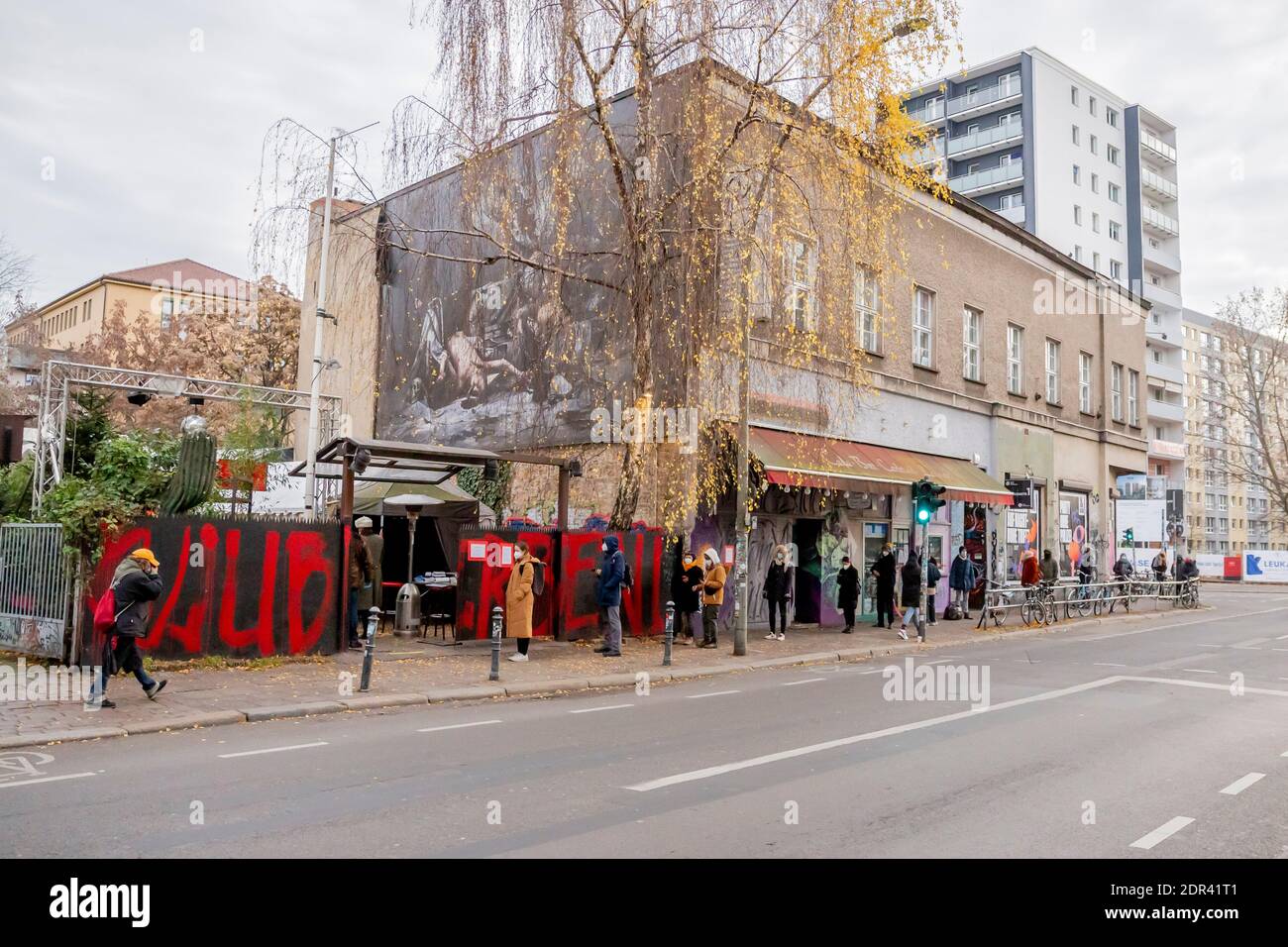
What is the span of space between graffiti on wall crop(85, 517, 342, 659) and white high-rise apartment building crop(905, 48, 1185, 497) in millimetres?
56687

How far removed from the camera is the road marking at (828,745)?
7429mm

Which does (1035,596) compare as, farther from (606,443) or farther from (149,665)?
(149,665)

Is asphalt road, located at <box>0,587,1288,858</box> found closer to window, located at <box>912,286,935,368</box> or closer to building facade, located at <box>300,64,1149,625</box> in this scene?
building facade, located at <box>300,64,1149,625</box>

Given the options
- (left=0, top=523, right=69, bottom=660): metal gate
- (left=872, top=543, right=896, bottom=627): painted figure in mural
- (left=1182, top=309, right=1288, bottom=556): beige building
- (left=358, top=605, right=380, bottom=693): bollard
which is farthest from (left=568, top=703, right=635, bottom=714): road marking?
(left=1182, top=309, right=1288, bottom=556): beige building

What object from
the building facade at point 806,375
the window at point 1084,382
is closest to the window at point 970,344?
the building facade at point 806,375

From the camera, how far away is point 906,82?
16.4 m

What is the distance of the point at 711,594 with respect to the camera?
58.9 ft

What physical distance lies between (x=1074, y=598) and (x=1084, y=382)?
10.7 metres

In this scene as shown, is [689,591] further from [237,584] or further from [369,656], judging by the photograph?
[237,584]

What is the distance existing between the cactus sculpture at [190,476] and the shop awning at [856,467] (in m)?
9.38

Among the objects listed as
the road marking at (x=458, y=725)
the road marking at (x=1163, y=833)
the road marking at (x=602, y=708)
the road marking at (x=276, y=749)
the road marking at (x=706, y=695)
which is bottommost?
the road marking at (x=706, y=695)

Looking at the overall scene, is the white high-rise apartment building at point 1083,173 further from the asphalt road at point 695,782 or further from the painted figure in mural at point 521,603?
the asphalt road at point 695,782

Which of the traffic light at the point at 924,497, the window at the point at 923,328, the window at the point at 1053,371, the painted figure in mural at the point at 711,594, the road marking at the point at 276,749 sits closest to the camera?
the road marking at the point at 276,749

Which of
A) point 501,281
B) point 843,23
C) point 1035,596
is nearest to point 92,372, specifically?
point 501,281
